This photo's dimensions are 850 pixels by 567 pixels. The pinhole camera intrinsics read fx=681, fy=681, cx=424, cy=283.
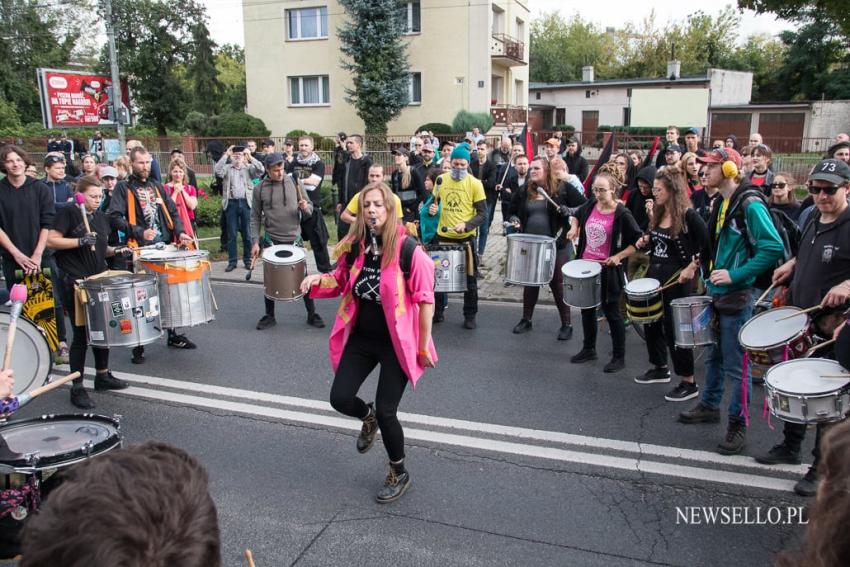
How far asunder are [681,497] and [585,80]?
5367cm

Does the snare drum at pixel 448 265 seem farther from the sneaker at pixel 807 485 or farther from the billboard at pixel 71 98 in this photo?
the billboard at pixel 71 98

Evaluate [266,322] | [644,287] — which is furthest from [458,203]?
[644,287]

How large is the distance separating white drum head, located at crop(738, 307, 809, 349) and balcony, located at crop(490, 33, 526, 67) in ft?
101

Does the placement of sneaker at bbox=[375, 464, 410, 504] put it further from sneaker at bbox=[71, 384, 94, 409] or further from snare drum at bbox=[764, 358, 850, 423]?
sneaker at bbox=[71, 384, 94, 409]

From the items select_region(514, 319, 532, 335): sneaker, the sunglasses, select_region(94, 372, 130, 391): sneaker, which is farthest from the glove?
the sunglasses

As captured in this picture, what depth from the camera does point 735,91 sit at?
48.2m

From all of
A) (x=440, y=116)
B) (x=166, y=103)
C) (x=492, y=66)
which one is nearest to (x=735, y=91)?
(x=492, y=66)

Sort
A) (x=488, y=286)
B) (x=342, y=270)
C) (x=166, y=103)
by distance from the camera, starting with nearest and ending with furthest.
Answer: (x=342, y=270) → (x=488, y=286) → (x=166, y=103)

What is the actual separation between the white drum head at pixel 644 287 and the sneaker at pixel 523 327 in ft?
7.13

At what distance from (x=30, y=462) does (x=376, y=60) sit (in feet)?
99.7

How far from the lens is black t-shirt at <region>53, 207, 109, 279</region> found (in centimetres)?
627

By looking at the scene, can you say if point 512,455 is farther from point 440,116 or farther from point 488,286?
point 440,116

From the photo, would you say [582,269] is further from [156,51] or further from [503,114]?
[156,51]

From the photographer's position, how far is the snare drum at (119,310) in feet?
19.4
